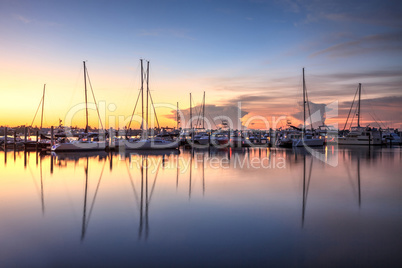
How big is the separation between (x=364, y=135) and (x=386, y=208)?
55.5 meters

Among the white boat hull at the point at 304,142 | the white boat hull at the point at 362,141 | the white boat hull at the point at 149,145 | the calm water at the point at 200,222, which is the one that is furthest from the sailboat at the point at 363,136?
the calm water at the point at 200,222

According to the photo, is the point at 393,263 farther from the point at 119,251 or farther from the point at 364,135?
the point at 364,135

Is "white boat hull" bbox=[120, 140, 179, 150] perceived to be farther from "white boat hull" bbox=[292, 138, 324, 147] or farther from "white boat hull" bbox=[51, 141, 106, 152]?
"white boat hull" bbox=[292, 138, 324, 147]

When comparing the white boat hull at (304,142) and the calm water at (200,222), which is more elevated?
the white boat hull at (304,142)

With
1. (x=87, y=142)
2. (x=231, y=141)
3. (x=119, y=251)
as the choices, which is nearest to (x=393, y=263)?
(x=119, y=251)

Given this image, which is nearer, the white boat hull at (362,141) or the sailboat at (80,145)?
the sailboat at (80,145)

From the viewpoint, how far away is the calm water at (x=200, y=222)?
615cm

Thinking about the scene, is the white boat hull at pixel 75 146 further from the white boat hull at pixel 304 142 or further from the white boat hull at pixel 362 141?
the white boat hull at pixel 362 141

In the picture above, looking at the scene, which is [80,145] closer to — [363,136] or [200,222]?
[200,222]

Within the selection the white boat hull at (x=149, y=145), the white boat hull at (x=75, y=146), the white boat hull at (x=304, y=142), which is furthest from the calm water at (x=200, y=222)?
the white boat hull at (x=304, y=142)

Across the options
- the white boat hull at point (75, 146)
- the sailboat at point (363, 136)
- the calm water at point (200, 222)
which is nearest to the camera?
the calm water at point (200, 222)

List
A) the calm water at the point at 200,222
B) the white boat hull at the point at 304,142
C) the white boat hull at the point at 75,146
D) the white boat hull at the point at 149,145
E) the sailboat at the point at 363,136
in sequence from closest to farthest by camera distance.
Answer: the calm water at the point at 200,222, the white boat hull at the point at 75,146, the white boat hull at the point at 149,145, the white boat hull at the point at 304,142, the sailboat at the point at 363,136

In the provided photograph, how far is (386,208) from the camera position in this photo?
10438mm

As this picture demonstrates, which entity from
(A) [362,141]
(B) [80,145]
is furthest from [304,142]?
(B) [80,145]
